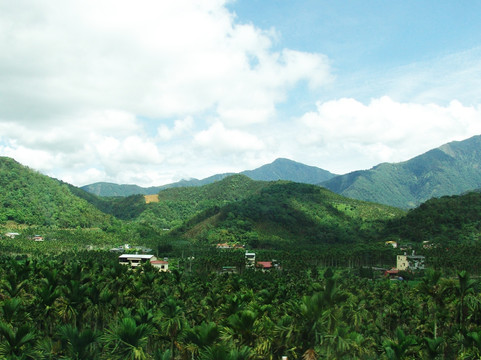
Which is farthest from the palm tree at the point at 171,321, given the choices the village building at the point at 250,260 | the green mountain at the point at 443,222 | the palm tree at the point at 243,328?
the green mountain at the point at 443,222

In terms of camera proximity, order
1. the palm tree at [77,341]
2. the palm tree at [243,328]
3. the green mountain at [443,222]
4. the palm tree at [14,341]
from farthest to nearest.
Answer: the green mountain at [443,222]
the palm tree at [243,328]
the palm tree at [14,341]
the palm tree at [77,341]

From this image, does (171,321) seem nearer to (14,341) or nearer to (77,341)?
(77,341)

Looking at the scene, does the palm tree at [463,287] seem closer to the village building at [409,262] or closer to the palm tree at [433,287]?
the palm tree at [433,287]

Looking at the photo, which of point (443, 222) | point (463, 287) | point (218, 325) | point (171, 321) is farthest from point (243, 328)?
point (443, 222)

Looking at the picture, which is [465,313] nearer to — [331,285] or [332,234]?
[331,285]

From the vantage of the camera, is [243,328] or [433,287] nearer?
[243,328]

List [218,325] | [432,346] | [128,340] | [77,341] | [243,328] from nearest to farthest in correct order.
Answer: [77,341]
[432,346]
[128,340]
[243,328]
[218,325]

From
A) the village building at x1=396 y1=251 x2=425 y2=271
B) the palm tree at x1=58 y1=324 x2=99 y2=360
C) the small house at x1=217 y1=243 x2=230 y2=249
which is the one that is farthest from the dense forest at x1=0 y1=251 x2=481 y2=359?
the small house at x1=217 y1=243 x2=230 y2=249

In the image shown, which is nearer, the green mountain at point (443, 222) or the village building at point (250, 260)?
the village building at point (250, 260)

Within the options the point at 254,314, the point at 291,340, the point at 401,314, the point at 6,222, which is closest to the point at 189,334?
the point at 254,314

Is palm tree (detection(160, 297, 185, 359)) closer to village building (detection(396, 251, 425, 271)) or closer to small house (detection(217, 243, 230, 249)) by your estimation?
village building (detection(396, 251, 425, 271))

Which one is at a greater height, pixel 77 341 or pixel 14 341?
pixel 77 341

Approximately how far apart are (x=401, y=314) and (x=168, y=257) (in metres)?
102

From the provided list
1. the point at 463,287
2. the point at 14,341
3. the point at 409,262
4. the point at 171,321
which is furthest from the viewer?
the point at 409,262
